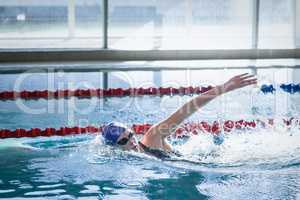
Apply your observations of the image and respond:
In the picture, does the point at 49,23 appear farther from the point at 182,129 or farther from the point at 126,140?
the point at 126,140

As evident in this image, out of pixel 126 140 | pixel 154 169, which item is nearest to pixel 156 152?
pixel 154 169

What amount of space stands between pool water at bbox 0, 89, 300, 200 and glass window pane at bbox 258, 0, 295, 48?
7.02 m

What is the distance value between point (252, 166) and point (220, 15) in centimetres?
989

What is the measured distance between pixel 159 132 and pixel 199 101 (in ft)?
1.22

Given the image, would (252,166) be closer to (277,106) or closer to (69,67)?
(277,106)

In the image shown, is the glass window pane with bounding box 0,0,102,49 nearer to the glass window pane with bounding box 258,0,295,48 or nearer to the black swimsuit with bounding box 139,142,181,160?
the glass window pane with bounding box 258,0,295,48

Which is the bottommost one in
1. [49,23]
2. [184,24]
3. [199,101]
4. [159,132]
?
[159,132]

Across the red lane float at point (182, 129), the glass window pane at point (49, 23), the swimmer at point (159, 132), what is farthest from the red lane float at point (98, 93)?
the glass window pane at point (49, 23)

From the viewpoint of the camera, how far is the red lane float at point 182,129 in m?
4.78

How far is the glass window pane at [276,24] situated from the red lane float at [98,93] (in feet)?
16.0

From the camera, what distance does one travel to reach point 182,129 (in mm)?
4914

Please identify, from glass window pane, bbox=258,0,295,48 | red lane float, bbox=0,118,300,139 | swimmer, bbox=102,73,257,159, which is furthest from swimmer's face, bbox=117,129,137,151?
glass window pane, bbox=258,0,295,48

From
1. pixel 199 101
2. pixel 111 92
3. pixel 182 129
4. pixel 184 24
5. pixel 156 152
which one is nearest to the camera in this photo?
pixel 199 101

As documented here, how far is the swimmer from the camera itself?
3494 mm
